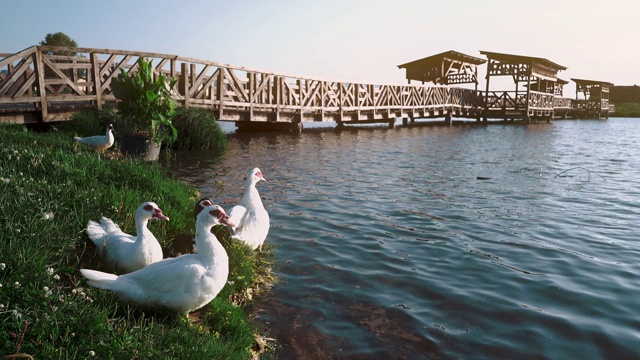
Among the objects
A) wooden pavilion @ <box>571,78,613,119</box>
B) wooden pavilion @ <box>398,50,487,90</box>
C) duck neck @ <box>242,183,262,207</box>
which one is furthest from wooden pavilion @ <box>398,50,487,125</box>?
duck neck @ <box>242,183,262,207</box>

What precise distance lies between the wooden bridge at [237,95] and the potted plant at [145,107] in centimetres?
381

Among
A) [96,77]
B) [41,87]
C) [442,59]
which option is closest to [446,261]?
[41,87]

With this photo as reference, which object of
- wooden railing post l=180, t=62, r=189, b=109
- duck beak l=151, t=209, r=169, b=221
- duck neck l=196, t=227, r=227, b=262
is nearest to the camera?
duck neck l=196, t=227, r=227, b=262

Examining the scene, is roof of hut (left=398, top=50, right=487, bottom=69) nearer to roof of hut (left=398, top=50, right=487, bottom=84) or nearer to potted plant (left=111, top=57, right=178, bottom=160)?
roof of hut (left=398, top=50, right=487, bottom=84)

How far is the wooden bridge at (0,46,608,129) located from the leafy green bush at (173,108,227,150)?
→ 7.87 ft

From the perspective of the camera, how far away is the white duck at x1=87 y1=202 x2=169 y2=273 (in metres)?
4.26

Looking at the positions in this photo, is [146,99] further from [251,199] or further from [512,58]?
[512,58]

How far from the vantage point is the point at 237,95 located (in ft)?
71.5

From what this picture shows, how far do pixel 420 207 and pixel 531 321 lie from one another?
483 centimetres

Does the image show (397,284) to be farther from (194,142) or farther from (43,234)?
(194,142)

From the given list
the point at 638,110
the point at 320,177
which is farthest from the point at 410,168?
the point at 638,110

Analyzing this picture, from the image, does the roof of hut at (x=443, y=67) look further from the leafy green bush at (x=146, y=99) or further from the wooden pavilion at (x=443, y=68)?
the leafy green bush at (x=146, y=99)

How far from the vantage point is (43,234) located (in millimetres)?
3930

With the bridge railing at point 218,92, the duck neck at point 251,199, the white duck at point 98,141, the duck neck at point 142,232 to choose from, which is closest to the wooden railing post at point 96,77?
the bridge railing at point 218,92
